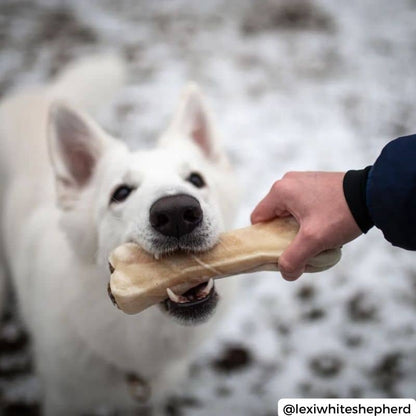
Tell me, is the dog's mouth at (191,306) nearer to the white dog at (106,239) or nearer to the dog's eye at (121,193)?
the white dog at (106,239)

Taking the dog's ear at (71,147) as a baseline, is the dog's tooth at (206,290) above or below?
below

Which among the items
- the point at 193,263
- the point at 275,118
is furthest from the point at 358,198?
the point at 275,118

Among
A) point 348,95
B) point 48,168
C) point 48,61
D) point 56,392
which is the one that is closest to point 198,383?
point 56,392

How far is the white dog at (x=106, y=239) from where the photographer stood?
56.1 inches

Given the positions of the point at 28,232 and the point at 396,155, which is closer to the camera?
the point at 396,155

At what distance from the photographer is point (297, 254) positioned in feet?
4.10

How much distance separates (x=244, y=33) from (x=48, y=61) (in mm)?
2017

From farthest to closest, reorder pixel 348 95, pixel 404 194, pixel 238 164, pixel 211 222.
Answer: pixel 348 95, pixel 238 164, pixel 211 222, pixel 404 194

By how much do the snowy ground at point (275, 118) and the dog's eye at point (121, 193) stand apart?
145cm

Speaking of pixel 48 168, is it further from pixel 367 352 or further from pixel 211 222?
pixel 367 352

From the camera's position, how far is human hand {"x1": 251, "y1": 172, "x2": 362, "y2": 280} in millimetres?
1243

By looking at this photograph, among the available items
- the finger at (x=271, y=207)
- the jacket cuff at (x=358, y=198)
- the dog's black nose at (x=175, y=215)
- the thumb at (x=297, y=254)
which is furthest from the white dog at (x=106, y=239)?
the jacket cuff at (x=358, y=198)

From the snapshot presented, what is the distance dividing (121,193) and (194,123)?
24.1 inches

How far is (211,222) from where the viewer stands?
1363 millimetres
